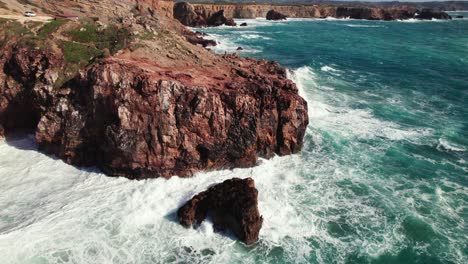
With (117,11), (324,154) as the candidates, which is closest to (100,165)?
(324,154)

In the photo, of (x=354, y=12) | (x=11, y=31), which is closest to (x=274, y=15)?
(x=354, y=12)

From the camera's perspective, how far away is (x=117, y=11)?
61.9m

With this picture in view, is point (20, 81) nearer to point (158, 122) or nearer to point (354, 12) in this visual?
point (158, 122)

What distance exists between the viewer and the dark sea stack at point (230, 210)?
66.7 feet

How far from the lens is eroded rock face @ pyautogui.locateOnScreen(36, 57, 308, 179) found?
25.3 meters

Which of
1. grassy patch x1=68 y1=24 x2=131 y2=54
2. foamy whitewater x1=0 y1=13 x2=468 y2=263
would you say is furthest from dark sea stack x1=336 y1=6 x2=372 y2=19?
grassy patch x1=68 y1=24 x2=131 y2=54

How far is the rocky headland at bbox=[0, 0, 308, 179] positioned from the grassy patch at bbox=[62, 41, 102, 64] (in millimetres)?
81

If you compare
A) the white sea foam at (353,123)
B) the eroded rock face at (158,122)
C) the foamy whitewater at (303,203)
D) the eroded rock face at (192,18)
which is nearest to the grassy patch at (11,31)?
the eroded rock face at (158,122)

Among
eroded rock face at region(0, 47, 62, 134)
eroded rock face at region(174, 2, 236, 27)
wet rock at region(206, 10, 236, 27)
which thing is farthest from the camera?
wet rock at region(206, 10, 236, 27)

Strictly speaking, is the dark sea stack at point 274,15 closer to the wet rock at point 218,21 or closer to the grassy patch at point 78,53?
the wet rock at point 218,21

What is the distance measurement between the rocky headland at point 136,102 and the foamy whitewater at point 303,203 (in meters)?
1.43

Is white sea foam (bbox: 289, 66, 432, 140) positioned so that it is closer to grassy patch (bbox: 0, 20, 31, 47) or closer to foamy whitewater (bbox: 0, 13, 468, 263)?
foamy whitewater (bbox: 0, 13, 468, 263)

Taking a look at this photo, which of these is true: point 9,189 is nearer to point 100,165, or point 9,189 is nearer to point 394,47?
point 100,165

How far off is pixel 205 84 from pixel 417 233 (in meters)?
17.6
